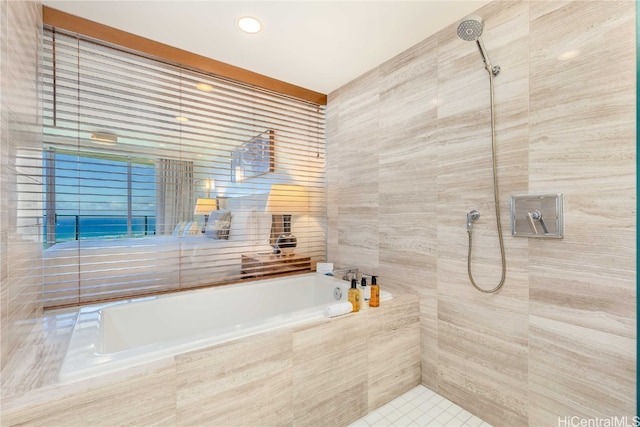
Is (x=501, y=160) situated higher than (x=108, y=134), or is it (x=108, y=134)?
(x=108, y=134)

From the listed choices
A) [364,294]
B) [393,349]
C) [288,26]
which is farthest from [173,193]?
[393,349]

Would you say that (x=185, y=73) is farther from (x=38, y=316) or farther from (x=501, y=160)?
(x=501, y=160)

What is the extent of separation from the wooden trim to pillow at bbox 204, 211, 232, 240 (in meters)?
1.08

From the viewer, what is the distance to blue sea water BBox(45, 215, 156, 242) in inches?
67.6

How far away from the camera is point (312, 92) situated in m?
2.72

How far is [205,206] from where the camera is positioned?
217 centimetres

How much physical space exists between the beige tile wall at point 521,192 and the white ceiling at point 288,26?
0.16 metres

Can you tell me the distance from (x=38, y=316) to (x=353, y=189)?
2142 millimetres

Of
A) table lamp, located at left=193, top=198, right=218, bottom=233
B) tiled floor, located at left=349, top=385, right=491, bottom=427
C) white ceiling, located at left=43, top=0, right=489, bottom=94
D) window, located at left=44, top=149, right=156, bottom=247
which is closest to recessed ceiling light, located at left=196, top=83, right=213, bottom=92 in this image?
white ceiling, located at left=43, top=0, right=489, bottom=94

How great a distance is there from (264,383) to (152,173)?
1.54 metres

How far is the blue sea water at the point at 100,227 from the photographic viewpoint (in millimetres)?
1718

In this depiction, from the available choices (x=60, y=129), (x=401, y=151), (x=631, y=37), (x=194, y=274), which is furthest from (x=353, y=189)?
(x=60, y=129)

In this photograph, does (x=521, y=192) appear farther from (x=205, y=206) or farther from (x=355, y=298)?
(x=205, y=206)

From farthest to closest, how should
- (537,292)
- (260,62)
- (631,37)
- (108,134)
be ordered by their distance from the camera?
1. (260,62)
2. (108,134)
3. (537,292)
4. (631,37)
